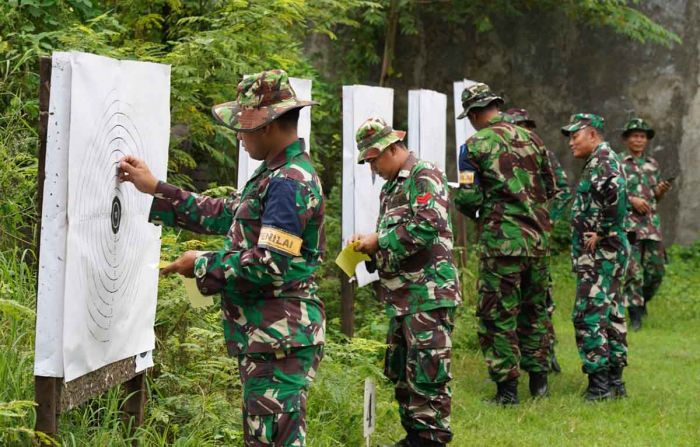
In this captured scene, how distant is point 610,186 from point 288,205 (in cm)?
451

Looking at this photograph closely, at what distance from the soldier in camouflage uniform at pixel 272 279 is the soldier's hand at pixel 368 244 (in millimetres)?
1606

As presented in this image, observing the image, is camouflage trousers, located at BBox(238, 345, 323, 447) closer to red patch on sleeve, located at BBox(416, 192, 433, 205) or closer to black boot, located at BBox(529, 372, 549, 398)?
red patch on sleeve, located at BBox(416, 192, 433, 205)

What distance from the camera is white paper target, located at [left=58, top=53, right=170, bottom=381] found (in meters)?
4.09

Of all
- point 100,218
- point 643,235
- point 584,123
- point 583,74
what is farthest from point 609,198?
point 583,74

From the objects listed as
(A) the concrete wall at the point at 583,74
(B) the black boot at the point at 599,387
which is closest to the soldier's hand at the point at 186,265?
(B) the black boot at the point at 599,387

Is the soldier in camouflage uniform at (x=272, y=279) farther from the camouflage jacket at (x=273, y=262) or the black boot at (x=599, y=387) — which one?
the black boot at (x=599, y=387)

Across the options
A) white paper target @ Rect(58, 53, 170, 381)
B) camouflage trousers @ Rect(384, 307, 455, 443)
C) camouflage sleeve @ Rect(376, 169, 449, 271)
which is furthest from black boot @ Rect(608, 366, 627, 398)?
white paper target @ Rect(58, 53, 170, 381)

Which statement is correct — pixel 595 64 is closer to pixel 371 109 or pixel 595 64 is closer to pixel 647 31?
pixel 647 31

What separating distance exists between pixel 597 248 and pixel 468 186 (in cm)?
119

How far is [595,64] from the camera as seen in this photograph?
16.0m

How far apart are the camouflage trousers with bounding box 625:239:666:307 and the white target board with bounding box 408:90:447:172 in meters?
3.15

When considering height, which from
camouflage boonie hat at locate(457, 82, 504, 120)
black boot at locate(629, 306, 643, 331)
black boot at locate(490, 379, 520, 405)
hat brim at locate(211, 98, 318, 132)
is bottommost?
black boot at locate(490, 379, 520, 405)

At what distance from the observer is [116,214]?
15.0 feet

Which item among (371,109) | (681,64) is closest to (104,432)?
(371,109)
